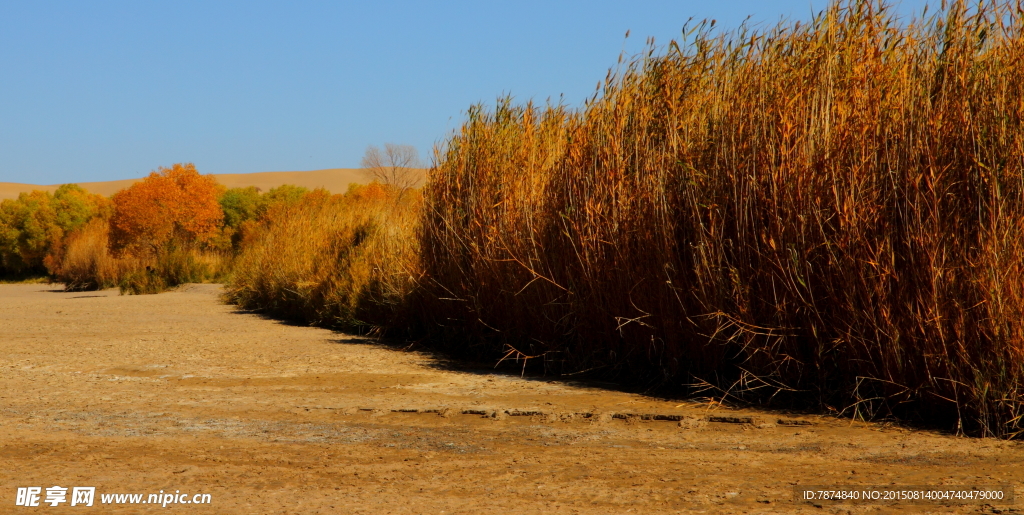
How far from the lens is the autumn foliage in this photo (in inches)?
992

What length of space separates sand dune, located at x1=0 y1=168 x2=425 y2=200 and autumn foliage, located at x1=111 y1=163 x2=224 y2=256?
63.4 meters

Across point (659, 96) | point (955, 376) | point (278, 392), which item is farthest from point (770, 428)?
point (278, 392)

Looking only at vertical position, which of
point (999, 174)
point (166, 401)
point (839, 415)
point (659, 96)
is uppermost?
point (659, 96)

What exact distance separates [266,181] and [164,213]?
72203mm

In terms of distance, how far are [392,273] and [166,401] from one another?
5001 millimetres

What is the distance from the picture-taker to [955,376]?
615cm

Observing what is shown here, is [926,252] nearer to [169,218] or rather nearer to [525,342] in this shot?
[525,342]

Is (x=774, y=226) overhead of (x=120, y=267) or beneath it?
overhead

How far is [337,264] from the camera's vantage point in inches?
573

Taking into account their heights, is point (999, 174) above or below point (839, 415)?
above

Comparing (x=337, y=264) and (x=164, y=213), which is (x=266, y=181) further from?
(x=337, y=264)

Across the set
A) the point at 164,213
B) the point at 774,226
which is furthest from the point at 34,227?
the point at 774,226

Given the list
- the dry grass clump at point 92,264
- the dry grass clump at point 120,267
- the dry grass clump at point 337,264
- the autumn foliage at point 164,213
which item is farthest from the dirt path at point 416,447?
the dry grass clump at point 92,264

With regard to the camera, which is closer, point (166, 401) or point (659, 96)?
point (166, 401)
